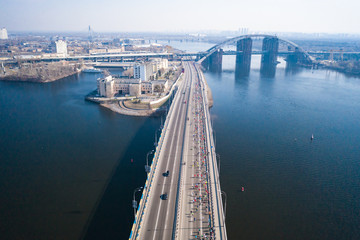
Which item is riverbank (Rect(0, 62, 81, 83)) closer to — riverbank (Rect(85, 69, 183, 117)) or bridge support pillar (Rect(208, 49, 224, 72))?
riverbank (Rect(85, 69, 183, 117))

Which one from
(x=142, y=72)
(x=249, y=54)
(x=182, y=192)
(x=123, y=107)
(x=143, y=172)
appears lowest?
(x=143, y=172)

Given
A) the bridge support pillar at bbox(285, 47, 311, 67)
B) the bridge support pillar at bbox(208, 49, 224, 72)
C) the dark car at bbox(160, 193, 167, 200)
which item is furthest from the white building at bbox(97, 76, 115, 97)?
the bridge support pillar at bbox(285, 47, 311, 67)

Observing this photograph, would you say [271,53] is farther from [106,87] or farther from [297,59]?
[106,87]

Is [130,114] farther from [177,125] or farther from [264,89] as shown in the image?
[264,89]

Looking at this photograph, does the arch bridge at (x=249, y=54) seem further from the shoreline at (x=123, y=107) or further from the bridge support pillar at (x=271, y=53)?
the shoreline at (x=123, y=107)

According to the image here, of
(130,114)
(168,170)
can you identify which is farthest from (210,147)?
(130,114)

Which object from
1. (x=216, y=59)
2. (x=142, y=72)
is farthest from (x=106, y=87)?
(x=216, y=59)
